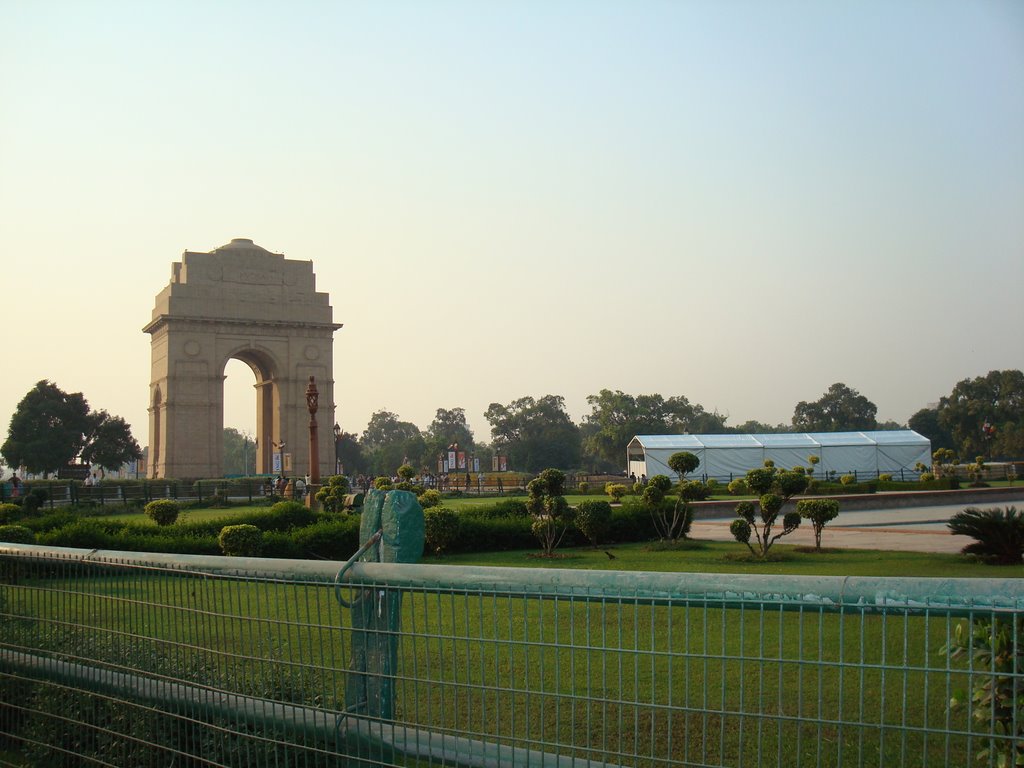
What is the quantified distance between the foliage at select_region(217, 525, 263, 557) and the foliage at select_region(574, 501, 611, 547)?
14.9 ft

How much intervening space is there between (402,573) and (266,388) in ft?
155

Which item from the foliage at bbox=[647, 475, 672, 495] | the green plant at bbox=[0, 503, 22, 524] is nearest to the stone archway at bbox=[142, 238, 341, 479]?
the green plant at bbox=[0, 503, 22, 524]

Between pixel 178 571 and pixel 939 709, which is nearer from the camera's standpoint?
pixel 178 571

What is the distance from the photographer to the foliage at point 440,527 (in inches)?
542

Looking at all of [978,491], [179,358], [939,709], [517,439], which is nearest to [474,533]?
[939,709]

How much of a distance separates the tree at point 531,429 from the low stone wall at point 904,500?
1831 inches

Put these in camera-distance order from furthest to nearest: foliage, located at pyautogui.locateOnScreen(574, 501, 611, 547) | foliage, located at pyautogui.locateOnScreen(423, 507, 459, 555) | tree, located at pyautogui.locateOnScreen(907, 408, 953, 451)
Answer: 1. tree, located at pyautogui.locateOnScreen(907, 408, 953, 451)
2. foliage, located at pyautogui.locateOnScreen(574, 501, 611, 547)
3. foliage, located at pyautogui.locateOnScreen(423, 507, 459, 555)

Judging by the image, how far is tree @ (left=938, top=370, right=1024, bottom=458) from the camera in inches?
2530

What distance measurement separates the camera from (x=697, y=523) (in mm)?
19547

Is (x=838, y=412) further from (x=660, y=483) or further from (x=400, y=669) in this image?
(x=400, y=669)

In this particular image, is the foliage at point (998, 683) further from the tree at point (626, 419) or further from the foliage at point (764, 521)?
the tree at point (626, 419)

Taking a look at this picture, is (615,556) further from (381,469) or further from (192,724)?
(381,469)

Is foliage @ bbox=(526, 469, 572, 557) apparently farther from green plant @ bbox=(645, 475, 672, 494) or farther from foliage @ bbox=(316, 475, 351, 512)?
foliage @ bbox=(316, 475, 351, 512)

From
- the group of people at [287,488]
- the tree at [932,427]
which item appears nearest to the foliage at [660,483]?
the group of people at [287,488]
